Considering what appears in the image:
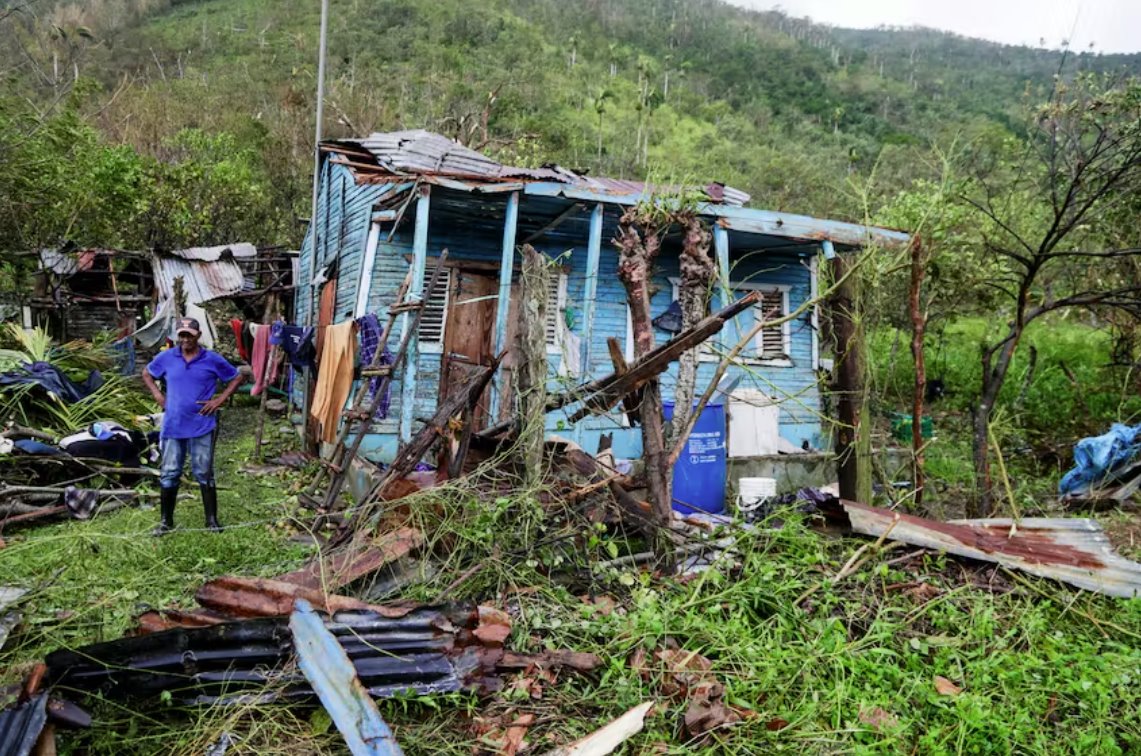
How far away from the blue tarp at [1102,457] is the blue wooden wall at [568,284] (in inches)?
115

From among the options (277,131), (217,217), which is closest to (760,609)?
(217,217)

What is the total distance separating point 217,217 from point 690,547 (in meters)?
19.3

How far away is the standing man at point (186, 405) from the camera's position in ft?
19.4

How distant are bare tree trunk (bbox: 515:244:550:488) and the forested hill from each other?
135 cm

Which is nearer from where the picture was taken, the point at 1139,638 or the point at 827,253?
the point at 1139,638

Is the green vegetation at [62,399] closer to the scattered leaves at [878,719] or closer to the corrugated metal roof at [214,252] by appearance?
the corrugated metal roof at [214,252]

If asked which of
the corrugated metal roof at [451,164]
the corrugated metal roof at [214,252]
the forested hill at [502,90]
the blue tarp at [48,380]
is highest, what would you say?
the forested hill at [502,90]

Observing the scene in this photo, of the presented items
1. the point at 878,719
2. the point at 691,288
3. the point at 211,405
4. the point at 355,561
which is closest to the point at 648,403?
the point at 691,288

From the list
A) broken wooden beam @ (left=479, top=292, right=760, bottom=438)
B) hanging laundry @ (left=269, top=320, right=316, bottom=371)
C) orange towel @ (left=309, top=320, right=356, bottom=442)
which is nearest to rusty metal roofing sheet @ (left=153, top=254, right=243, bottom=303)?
hanging laundry @ (left=269, top=320, right=316, bottom=371)

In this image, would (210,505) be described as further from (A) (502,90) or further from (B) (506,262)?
(A) (502,90)

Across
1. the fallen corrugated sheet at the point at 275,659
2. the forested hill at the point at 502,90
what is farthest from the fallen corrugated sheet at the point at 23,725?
the forested hill at the point at 502,90

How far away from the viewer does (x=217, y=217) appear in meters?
19.8

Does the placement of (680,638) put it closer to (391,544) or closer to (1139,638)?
(391,544)

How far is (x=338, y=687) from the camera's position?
3.17 meters
